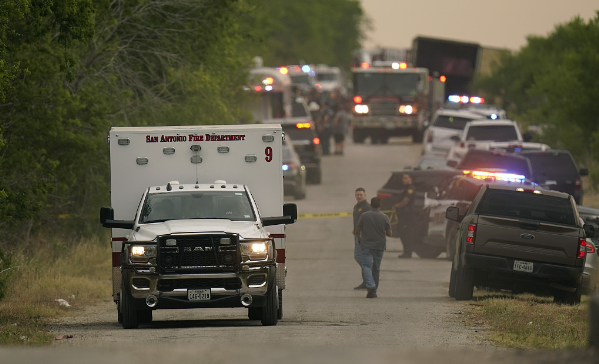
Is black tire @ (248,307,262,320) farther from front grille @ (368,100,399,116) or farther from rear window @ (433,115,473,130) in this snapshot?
front grille @ (368,100,399,116)

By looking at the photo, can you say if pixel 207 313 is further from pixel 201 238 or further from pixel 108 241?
pixel 108 241

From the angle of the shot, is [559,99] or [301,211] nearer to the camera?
[301,211]

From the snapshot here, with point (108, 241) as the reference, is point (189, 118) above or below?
above

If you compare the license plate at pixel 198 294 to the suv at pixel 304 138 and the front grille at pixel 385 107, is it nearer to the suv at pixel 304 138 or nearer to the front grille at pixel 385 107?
the suv at pixel 304 138

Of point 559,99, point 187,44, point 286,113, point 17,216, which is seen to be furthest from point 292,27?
point 17,216

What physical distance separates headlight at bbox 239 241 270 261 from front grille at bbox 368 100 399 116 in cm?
3629

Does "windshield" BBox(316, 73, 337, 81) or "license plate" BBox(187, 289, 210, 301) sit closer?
"license plate" BBox(187, 289, 210, 301)

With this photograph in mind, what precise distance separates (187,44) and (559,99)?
1747cm

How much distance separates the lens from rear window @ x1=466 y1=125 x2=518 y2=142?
110ft

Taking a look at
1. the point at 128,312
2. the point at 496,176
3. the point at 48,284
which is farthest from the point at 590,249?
the point at 48,284

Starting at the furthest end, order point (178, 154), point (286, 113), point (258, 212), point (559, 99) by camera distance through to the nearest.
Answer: point (286, 113)
point (559, 99)
point (178, 154)
point (258, 212)

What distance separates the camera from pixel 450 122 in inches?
1529

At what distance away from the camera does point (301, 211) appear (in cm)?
3159

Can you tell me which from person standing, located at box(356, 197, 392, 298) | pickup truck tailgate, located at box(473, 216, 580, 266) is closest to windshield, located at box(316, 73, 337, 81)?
person standing, located at box(356, 197, 392, 298)
